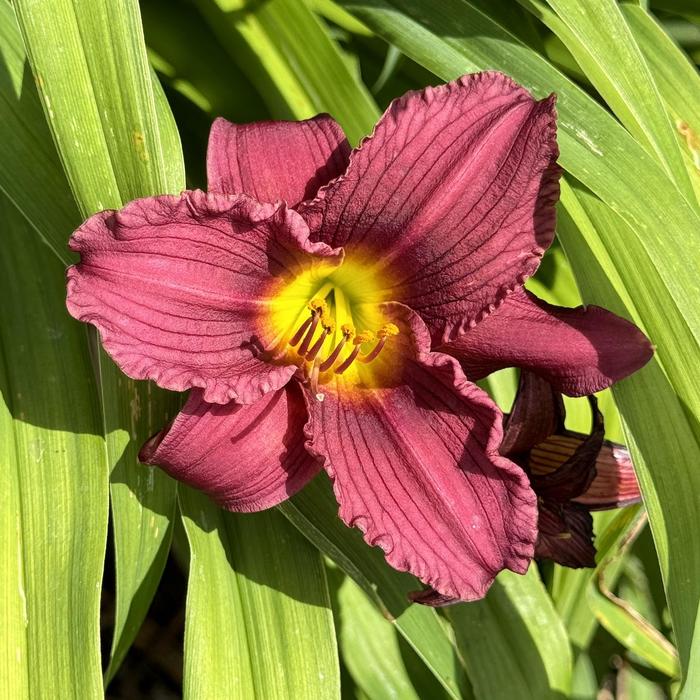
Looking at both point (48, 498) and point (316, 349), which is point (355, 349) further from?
point (48, 498)

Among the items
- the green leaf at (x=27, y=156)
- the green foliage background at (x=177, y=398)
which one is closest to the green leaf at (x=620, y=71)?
the green foliage background at (x=177, y=398)

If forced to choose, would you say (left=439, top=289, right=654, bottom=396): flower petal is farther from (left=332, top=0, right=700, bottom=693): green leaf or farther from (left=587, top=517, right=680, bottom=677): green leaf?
(left=587, top=517, right=680, bottom=677): green leaf

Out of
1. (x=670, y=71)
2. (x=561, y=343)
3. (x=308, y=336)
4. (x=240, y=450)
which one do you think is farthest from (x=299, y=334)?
(x=670, y=71)

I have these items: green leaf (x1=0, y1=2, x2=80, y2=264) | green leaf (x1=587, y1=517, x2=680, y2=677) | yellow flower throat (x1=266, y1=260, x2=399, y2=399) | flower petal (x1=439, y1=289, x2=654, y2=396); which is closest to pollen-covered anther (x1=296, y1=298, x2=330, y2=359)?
yellow flower throat (x1=266, y1=260, x2=399, y2=399)

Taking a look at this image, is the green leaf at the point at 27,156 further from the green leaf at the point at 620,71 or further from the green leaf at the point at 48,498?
the green leaf at the point at 620,71

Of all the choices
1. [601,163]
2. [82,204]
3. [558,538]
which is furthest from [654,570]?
[82,204]

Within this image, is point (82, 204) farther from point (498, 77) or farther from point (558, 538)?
point (558, 538)
